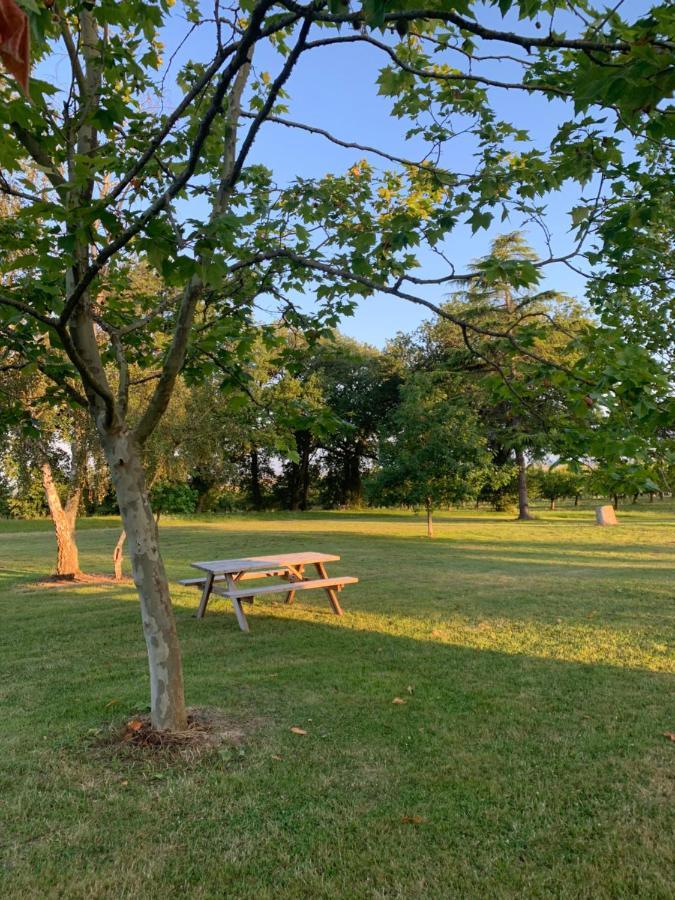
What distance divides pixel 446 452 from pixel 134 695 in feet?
57.9

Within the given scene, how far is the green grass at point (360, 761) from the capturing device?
2.79m

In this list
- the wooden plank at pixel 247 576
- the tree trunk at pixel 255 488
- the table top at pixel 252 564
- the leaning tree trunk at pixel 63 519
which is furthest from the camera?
the tree trunk at pixel 255 488

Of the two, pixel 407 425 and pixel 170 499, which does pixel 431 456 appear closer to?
pixel 407 425

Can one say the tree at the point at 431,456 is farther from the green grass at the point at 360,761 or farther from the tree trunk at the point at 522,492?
the green grass at the point at 360,761

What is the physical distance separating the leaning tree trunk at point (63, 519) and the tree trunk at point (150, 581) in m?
8.41

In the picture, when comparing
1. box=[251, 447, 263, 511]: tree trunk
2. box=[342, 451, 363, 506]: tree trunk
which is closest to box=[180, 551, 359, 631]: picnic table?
box=[342, 451, 363, 506]: tree trunk

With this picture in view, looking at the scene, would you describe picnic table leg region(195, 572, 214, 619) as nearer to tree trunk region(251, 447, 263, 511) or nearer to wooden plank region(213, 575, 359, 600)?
wooden plank region(213, 575, 359, 600)

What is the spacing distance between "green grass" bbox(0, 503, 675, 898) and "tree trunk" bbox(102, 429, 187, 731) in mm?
398

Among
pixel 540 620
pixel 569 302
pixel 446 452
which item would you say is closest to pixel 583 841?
pixel 540 620

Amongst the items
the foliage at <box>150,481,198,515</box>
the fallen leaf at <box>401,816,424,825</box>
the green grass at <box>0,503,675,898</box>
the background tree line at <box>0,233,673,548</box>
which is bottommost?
the green grass at <box>0,503,675,898</box>

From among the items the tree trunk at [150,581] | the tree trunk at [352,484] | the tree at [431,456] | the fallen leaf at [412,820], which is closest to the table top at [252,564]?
the tree trunk at [150,581]

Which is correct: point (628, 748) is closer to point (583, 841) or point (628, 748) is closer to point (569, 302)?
point (583, 841)

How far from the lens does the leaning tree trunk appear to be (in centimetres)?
1179

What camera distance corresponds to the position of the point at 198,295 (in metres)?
3.97
